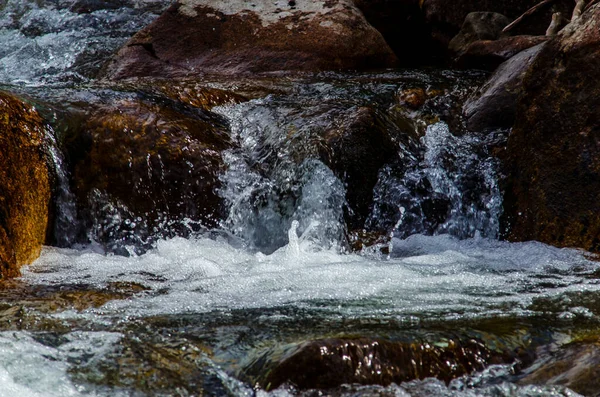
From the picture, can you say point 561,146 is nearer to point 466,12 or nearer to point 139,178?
point 139,178

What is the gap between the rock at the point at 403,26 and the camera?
933 cm

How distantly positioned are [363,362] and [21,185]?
277 centimetres

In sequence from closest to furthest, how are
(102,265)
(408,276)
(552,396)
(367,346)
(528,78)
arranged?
(552,396) < (367,346) < (408,276) < (102,265) < (528,78)

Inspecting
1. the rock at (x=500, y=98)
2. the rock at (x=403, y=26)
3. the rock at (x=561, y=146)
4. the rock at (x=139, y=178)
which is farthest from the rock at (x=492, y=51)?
the rock at (x=139, y=178)

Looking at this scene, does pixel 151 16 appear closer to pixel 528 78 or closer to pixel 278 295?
pixel 528 78

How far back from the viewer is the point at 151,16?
10.6 metres

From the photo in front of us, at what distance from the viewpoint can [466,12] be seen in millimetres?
9203

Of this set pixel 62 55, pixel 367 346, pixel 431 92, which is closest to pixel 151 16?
pixel 62 55

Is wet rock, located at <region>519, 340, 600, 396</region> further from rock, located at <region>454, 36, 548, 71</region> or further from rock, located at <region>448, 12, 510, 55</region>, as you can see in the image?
rock, located at <region>448, 12, 510, 55</region>

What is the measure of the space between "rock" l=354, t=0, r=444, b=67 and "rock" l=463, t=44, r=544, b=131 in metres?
2.78

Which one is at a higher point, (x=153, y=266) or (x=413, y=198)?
(x=413, y=198)

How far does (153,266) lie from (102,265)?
0.31 meters

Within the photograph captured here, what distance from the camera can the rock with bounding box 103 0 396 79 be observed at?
310 inches

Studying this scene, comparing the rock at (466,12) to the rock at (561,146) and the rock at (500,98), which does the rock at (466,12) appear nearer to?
the rock at (500,98)
